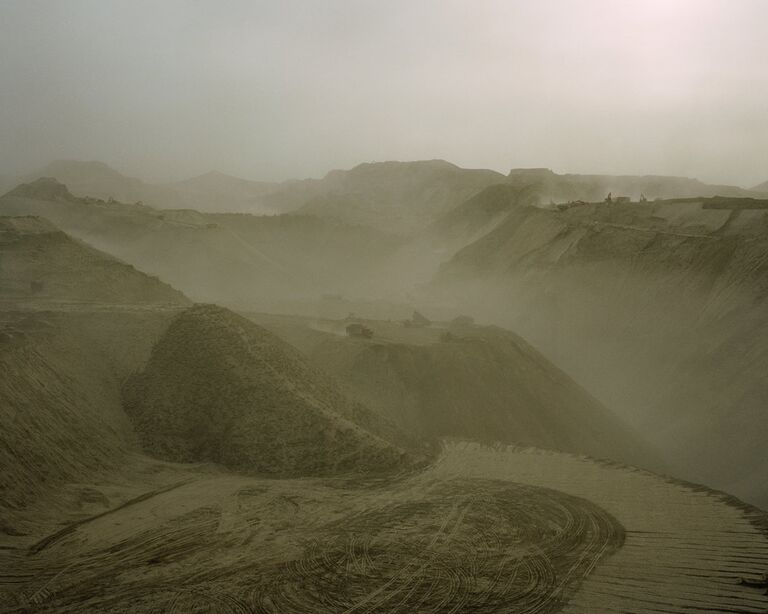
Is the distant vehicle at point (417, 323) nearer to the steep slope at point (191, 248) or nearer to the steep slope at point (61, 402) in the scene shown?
the steep slope at point (61, 402)

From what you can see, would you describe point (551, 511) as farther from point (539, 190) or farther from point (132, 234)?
point (539, 190)

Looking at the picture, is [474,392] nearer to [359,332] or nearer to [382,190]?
[359,332]

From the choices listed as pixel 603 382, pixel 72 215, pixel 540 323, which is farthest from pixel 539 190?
pixel 72 215

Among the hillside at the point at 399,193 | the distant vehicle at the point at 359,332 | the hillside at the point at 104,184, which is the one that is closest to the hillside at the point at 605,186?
the hillside at the point at 399,193

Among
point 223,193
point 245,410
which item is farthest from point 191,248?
point 223,193

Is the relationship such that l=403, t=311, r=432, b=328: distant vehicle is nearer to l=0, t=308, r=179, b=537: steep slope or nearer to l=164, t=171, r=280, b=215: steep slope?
l=0, t=308, r=179, b=537: steep slope

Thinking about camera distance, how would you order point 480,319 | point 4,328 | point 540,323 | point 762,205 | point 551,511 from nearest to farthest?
1. point 551,511
2. point 4,328
3. point 762,205
4. point 540,323
5. point 480,319

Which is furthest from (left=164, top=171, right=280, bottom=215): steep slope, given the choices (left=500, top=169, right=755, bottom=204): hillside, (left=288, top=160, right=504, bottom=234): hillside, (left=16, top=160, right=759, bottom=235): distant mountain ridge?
(left=500, top=169, right=755, bottom=204): hillside
